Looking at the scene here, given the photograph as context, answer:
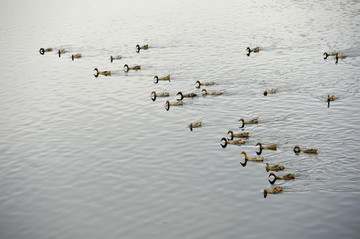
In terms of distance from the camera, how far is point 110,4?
145 m

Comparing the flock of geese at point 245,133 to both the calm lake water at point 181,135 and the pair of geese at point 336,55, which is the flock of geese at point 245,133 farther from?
the calm lake water at point 181,135

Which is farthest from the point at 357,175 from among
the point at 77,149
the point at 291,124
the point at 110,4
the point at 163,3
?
the point at 110,4

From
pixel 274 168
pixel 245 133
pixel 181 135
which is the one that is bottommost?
pixel 274 168

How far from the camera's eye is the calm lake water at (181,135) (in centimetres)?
3800

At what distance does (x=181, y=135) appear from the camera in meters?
52.7

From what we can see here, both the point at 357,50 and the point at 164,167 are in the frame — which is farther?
the point at 357,50

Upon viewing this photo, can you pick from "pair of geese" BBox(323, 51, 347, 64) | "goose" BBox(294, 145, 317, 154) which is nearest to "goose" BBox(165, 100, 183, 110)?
"goose" BBox(294, 145, 317, 154)

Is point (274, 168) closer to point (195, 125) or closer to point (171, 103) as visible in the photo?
point (195, 125)

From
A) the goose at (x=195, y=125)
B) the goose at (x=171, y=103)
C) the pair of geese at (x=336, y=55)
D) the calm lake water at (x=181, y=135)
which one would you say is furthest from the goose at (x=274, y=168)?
the pair of geese at (x=336, y=55)

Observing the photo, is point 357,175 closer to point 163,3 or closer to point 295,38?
point 295,38

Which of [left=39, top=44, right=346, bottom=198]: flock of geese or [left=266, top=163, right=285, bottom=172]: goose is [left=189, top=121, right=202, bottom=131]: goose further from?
[left=266, top=163, right=285, bottom=172]: goose

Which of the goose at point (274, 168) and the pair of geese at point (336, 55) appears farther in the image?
the pair of geese at point (336, 55)

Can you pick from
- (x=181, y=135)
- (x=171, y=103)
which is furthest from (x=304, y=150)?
(x=171, y=103)

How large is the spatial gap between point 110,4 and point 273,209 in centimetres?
11929
